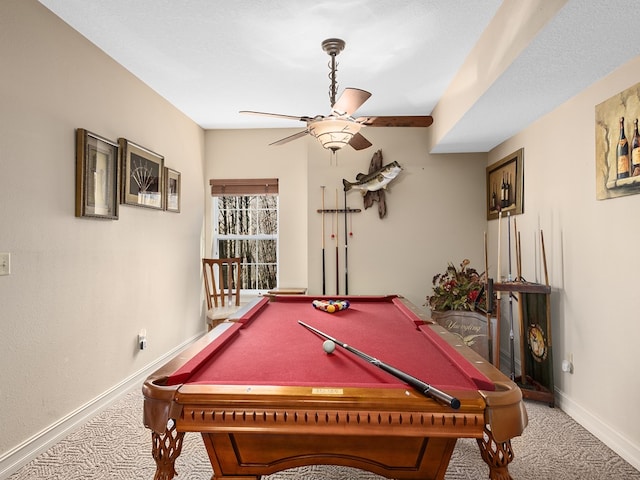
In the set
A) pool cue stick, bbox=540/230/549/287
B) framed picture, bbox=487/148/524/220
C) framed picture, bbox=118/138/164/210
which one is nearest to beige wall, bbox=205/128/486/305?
framed picture, bbox=487/148/524/220

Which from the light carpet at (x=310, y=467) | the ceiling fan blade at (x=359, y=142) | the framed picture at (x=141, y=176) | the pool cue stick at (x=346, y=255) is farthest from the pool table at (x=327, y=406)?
the pool cue stick at (x=346, y=255)

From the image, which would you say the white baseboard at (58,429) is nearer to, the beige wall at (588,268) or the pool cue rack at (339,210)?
the pool cue rack at (339,210)

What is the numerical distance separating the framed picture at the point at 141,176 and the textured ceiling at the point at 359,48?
0.63 metres

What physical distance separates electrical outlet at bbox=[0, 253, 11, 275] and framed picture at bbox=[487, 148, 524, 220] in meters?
3.70

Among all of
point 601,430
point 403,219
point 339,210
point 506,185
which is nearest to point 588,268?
point 601,430

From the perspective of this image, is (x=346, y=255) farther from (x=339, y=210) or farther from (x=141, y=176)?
(x=141, y=176)

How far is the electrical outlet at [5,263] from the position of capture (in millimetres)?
2066

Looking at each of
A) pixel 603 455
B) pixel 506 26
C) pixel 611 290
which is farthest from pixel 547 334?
pixel 506 26

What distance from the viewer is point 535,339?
9.98ft

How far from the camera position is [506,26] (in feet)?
7.41

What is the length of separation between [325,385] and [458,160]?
3.90 metres

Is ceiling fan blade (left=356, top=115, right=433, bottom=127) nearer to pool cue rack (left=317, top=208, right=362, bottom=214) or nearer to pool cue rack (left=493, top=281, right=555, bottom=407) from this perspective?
pool cue rack (left=493, top=281, right=555, bottom=407)

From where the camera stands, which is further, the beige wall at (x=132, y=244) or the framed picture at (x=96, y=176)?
the framed picture at (x=96, y=176)

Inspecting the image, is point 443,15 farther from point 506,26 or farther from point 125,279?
point 125,279
